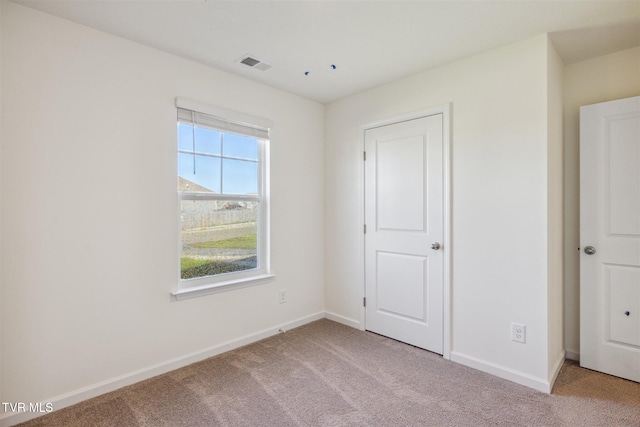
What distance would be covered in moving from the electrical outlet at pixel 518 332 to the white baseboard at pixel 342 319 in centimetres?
144

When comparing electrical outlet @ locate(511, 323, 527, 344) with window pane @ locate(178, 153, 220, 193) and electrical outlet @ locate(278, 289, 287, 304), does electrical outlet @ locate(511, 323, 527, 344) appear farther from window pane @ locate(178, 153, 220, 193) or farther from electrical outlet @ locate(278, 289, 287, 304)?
window pane @ locate(178, 153, 220, 193)

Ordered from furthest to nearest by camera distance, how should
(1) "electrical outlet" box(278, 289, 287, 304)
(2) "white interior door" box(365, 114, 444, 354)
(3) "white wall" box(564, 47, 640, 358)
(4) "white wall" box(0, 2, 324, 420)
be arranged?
(1) "electrical outlet" box(278, 289, 287, 304) < (2) "white interior door" box(365, 114, 444, 354) < (3) "white wall" box(564, 47, 640, 358) < (4) "white wall" box(0, 2, 324, 420)

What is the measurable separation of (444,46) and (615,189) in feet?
5.28

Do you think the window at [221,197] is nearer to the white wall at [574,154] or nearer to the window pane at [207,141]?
the window pane at [207,141]

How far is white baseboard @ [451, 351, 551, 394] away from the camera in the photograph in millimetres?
2176

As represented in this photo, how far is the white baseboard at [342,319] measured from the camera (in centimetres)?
336

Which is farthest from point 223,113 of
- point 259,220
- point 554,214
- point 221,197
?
point 554,214

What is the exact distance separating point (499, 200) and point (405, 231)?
0.83 meters

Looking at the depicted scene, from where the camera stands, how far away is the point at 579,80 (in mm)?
2605

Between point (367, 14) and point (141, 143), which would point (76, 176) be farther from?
point (367, 14)

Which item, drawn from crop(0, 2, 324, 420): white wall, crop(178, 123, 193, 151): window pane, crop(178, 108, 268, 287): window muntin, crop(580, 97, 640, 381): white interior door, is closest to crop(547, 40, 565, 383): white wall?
crop(580, 97, 640, 381): white interior door

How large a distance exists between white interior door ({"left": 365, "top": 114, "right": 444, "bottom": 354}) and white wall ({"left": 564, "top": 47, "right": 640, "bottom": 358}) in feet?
3.30

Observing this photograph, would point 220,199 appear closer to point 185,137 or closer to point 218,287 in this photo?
point 185,137

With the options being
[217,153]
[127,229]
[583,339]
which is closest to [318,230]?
[217,153]
